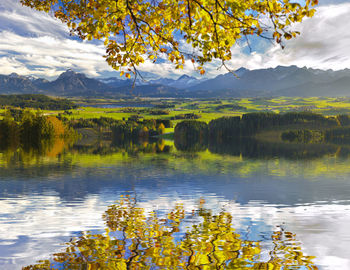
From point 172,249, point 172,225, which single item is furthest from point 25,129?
point 172,249

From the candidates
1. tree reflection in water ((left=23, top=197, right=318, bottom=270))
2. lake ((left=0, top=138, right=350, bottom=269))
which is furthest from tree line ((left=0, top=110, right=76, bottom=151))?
tree reflection in water ((left=23, top=197, right=318, bottom=270))

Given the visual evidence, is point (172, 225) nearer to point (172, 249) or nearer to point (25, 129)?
point (172, 249)

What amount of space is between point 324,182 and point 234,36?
42.2 metres

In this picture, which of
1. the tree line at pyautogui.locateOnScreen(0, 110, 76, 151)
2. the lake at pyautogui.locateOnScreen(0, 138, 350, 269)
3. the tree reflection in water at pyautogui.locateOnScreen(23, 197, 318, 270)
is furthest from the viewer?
the tree line at pyautogui.locateOnScreen(0, 110, 76, 151)

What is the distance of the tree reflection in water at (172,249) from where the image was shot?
42.1ft

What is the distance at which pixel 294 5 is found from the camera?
9898mm

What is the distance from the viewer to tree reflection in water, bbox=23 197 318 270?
12.8 metres

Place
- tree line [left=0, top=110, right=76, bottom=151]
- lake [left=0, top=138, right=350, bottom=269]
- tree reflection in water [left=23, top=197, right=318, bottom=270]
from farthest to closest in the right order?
tree line [left=0, top=110, right=76, bottom=151] → lake [left=0, top=138, right=350, bottom=269] → tree reflection in water [left=23, top=197, right=318, bottom=270]

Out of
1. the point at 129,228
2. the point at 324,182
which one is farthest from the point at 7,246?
the point at 324,182

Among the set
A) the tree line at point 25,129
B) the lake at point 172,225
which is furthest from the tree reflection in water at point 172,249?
the tree line at point 25,129

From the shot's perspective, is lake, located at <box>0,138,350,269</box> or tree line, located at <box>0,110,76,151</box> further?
tree line, located at <box>0,110,76,151</box>

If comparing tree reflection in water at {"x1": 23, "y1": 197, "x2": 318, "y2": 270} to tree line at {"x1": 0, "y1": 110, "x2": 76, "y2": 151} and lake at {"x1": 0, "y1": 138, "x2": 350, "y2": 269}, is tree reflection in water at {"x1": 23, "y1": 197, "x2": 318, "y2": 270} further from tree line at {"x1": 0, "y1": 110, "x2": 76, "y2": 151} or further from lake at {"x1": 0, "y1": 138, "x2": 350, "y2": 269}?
tree line at {"x1": 0, "y1": 110, "x2": 76, "y2": 151}

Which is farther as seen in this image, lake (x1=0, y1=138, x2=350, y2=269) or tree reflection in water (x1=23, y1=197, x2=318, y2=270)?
lake (x1=0, y1=138, x2=350, y2=269)

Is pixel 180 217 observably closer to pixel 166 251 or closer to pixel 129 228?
pixel 129 228
